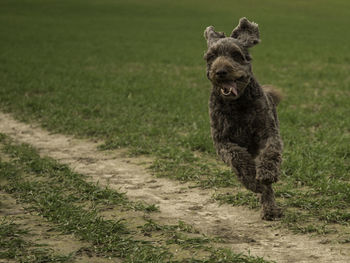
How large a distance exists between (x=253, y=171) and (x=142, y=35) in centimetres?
3080

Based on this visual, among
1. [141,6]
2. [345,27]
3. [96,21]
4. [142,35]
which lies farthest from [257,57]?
[141,6]

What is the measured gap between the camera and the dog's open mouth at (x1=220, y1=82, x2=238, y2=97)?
16.1 feet

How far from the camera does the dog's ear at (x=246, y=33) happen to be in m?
5.31

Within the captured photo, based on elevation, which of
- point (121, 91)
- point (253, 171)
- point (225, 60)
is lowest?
point (121, 91)

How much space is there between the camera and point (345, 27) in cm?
4016

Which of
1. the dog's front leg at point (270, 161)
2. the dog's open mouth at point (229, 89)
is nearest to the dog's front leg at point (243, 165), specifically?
the dog's front leg at point (270, 161)

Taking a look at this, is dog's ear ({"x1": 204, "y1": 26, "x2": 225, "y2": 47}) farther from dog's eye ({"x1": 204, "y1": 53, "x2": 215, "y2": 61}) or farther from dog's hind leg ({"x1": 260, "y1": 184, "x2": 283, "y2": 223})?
dog's hind leg ({"x1": 260, "y1": 184, "x2": 283, "y2": 223})

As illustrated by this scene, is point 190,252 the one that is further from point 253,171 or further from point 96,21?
point 96,21

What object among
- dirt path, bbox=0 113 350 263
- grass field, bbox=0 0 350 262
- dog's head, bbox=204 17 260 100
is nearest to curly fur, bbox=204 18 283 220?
dog's head, bbox=204 17 260 100

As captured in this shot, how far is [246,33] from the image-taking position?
17.7 ft

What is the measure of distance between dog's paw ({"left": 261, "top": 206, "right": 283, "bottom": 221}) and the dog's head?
132cm

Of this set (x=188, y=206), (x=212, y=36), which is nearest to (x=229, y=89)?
(x=212, y=36)

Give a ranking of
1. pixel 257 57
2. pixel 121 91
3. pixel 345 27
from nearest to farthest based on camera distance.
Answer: pixel 121 91 → pixel 257 57 → pixel 345 27

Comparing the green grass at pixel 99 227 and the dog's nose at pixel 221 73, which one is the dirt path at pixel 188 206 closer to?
the green grass at pixel 99 227
